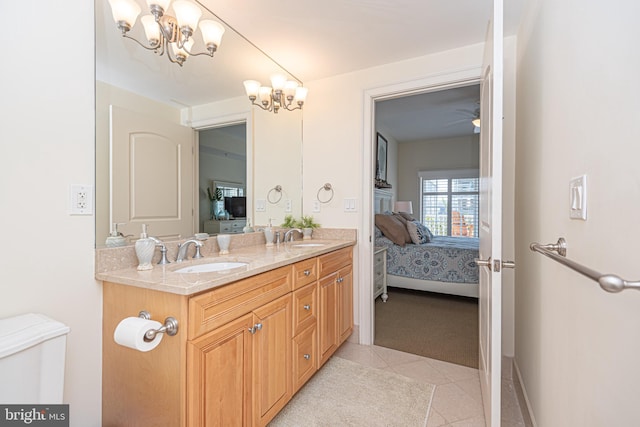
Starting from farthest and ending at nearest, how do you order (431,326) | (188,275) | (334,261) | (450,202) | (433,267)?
(450,202), (433,267), (431,326), (334,261), (188,275)

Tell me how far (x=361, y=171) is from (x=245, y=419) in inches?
74.3

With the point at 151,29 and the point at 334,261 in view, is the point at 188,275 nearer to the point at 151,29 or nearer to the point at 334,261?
the point at 334,261

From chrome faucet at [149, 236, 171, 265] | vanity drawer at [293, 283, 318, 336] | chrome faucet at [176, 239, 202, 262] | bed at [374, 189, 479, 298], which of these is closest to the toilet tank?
chrome faucet at [149, 236, 171, 265]

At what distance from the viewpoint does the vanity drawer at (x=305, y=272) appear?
169 cm

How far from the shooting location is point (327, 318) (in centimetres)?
204

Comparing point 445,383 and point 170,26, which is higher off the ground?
point 170,26

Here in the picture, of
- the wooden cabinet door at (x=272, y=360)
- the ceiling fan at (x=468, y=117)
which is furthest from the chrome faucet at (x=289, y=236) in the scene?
the ceiling fan at (x=468, y=117)

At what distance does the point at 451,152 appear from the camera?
5.90 metres

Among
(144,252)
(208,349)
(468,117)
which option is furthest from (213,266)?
(468,117)

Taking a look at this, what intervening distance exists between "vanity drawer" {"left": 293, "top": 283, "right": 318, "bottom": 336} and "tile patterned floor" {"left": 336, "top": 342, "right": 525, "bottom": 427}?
674 millimetres

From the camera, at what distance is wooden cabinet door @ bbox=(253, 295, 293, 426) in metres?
1.36

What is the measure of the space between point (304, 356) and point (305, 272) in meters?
0.51

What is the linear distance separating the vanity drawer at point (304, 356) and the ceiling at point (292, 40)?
1603 millimetres

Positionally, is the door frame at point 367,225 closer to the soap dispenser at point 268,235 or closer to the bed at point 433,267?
the soap dispenser at point 268,235
